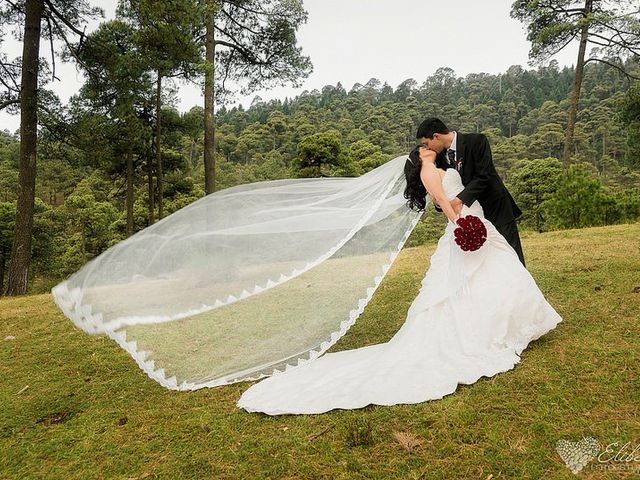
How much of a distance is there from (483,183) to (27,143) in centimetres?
1035

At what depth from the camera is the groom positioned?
383cm

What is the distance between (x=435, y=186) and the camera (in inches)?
148

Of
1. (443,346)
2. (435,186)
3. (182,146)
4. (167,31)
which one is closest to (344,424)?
(443,346)

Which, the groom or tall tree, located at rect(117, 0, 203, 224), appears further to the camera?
tall tree, located at rect(117, 0, 203, 224)

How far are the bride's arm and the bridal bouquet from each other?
0.49 feet

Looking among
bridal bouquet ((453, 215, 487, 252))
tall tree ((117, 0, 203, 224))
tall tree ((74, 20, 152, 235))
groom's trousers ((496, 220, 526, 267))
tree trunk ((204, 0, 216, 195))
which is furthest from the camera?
tall tree ((74, 20, 152, 235))

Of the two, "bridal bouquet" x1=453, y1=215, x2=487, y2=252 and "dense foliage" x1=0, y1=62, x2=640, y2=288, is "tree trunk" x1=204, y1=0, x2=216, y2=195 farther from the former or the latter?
"bridal bouquet" x1=453, y1=215, x2=487, y2=252

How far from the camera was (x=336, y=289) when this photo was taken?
369 cm

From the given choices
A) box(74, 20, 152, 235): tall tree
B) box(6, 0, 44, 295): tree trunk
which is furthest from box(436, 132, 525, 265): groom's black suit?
box(6, 0, 44, 295): tree trunk

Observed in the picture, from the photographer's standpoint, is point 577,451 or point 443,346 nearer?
point 577,451

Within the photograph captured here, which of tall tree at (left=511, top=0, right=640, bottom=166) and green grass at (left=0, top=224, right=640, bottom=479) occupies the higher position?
tall tree at (left=511, top=0, right=640, bottom=166)

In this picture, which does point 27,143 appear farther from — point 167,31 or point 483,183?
point 483,183

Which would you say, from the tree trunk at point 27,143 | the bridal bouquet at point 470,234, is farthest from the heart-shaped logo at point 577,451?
the tree trunk at point 27,143

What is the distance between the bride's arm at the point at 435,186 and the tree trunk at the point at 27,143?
380 inches
